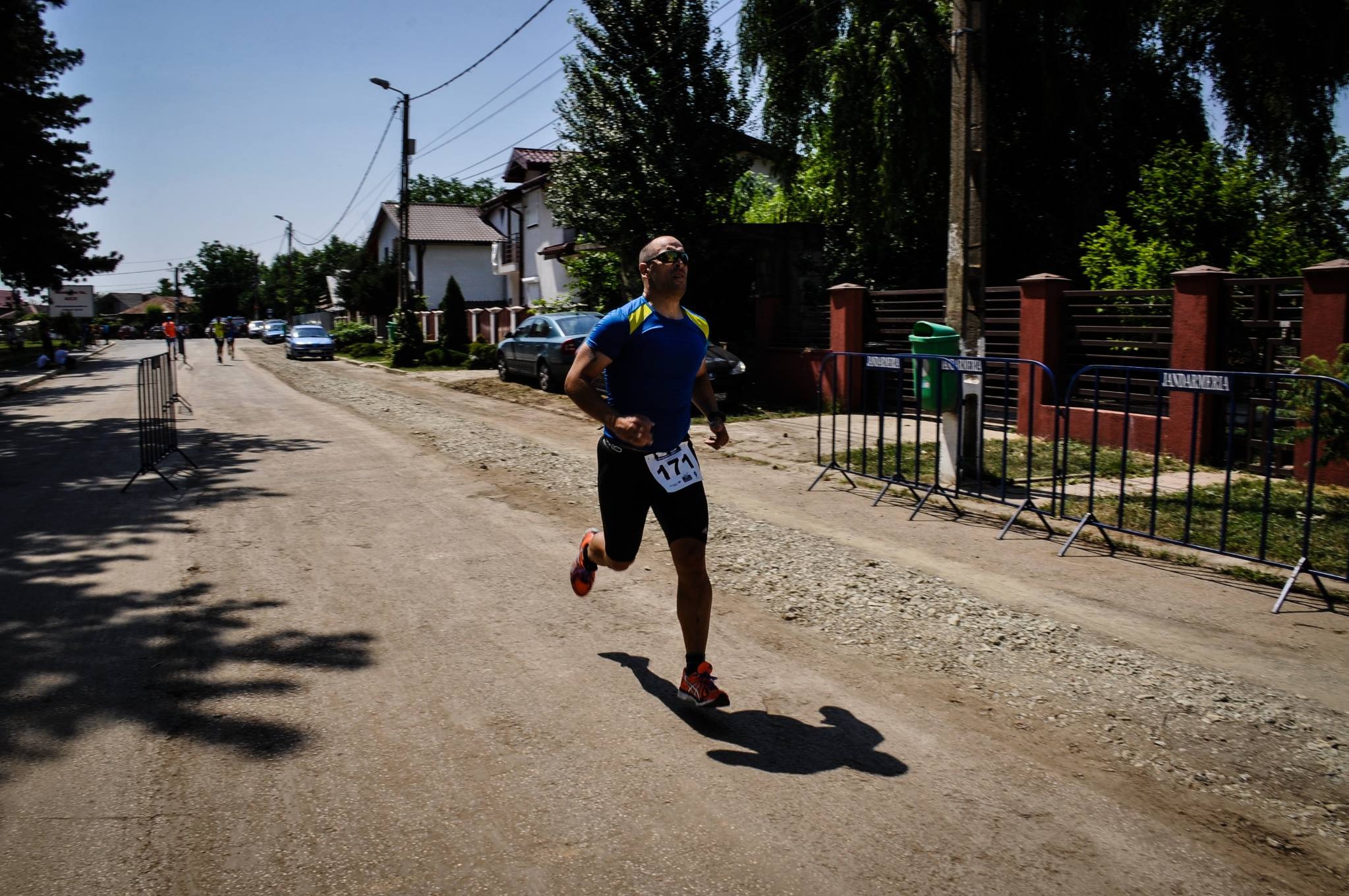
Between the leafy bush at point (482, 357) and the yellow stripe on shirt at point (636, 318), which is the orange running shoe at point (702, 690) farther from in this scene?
the leafy bush at point (482, 357)

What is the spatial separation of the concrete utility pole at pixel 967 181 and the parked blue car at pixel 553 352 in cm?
756

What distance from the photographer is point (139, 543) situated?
25.9ft

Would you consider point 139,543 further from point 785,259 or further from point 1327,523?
point 785,259

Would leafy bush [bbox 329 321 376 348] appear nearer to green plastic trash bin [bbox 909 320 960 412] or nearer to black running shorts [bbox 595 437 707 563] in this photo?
green plastic trash bin [bbox 909 320 960 412]

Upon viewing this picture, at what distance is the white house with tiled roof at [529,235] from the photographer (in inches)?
1681

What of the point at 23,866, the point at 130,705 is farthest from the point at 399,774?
the point at 130,705

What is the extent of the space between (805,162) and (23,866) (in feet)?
67.5

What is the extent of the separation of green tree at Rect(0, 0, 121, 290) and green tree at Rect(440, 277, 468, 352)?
14163mm

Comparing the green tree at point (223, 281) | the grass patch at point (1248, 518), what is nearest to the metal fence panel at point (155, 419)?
the grass patch at point (1248, 518)

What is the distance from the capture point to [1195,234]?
14320 millimetres

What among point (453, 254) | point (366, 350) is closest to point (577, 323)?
point (366, 350)

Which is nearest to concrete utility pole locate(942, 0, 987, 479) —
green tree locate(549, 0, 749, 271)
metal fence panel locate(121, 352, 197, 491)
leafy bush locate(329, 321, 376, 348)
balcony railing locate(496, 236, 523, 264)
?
metal fence panel locate(121, 352, 197, 491)

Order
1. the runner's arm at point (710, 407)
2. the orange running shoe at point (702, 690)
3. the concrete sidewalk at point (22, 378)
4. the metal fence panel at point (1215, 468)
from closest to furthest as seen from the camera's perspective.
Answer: the orange running shoe at point (702, 690) → the runner's arm at point (710, 407) → the metal fence panel at point (1215, 468) → the concrete sidewalk at point (22, 378)

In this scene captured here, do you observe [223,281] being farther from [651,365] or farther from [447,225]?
[651,365]
